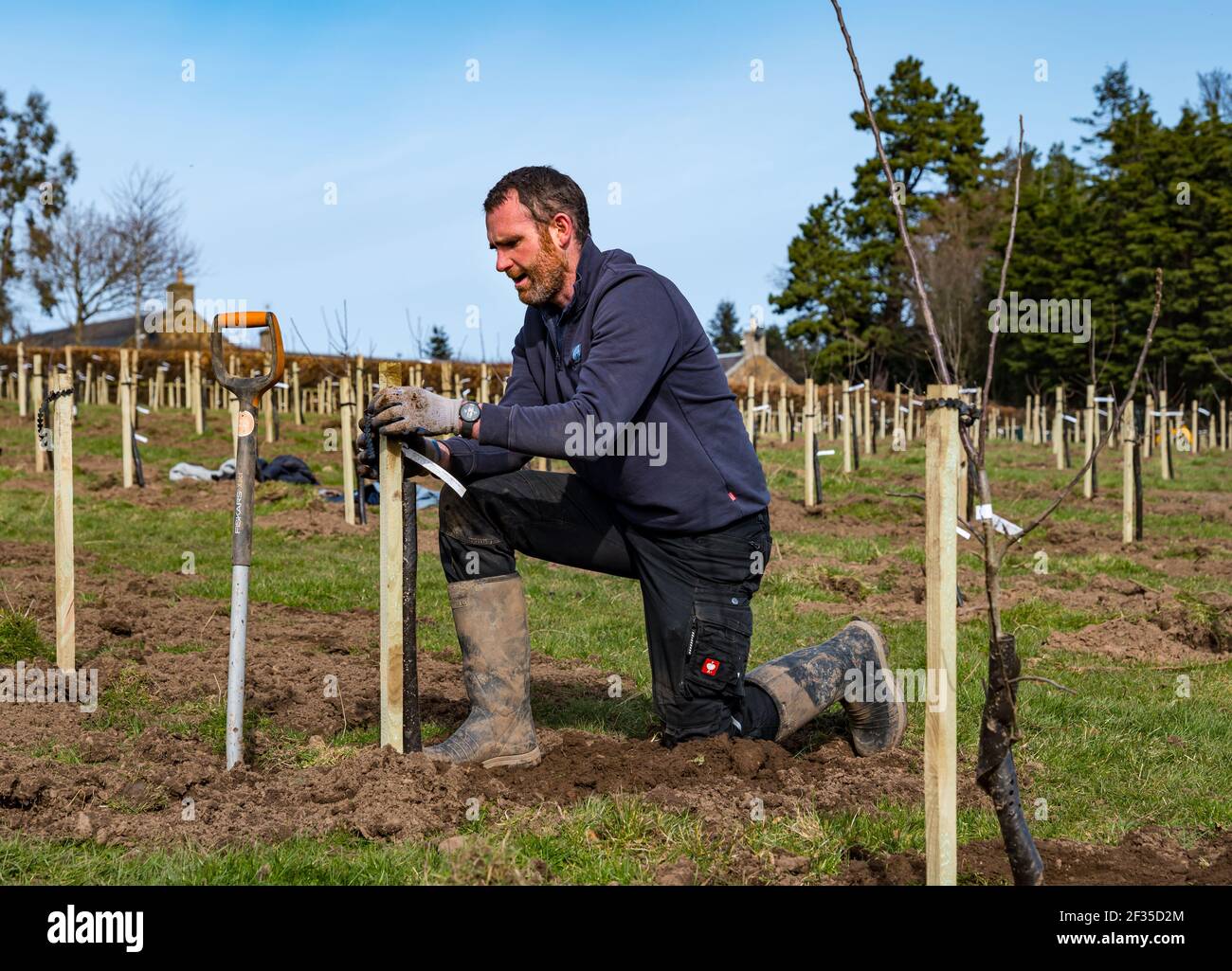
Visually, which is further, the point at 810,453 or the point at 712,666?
the point at 810,453

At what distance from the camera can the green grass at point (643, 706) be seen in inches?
118

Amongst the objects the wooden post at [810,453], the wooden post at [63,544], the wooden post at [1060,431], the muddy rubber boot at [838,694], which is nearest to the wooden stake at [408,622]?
the muddy rubber boot at [838,694]

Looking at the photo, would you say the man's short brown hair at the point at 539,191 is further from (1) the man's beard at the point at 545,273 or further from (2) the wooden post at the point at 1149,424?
(2) the wooden post at the point at 1149,424

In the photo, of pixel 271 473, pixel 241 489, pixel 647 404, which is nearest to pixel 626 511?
pixel 647 404

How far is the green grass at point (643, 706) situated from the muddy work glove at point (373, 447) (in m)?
1.03

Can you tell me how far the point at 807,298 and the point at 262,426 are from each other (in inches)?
1174

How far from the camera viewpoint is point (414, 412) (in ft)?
11.6

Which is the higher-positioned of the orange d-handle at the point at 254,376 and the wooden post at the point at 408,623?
the orange d-handle at the point at 254,376

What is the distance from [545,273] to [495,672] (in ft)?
4.79

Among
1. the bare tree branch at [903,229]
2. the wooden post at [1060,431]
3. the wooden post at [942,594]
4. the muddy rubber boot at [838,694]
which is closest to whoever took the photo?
the bare tree branch at [903,229]

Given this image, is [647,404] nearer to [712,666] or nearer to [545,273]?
[545,273]

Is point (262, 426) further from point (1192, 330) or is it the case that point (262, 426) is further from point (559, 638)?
point (1192, 330)

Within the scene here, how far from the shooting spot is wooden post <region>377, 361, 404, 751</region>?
364 cm

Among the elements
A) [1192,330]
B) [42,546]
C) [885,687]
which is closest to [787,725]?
[885,687]
